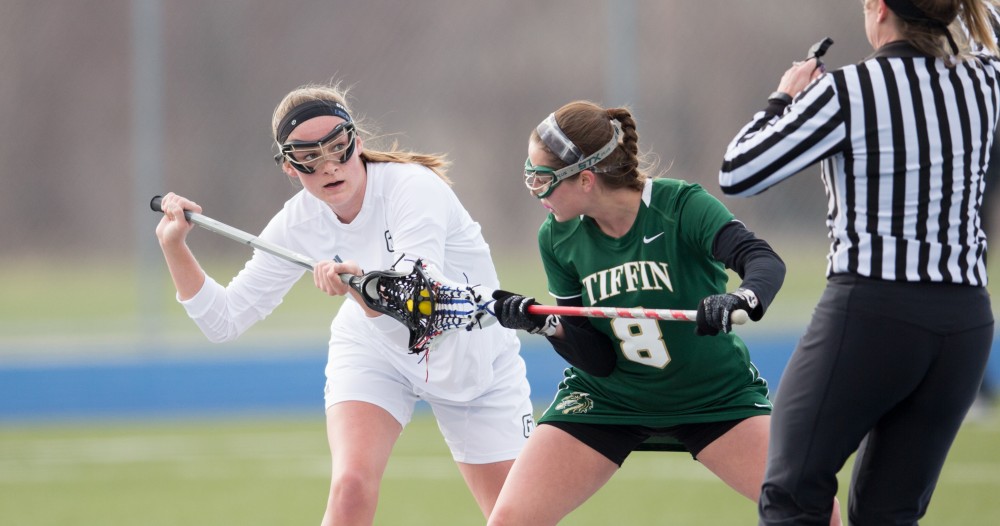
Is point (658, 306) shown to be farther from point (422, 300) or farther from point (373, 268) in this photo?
point (373, 268)

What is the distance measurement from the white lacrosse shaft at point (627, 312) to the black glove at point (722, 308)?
17 millimetres

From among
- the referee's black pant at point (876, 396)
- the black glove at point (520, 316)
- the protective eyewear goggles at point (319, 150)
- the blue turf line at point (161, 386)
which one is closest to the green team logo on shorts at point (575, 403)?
the black glove at point (520, 316)

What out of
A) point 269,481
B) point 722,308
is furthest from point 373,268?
point 269,481

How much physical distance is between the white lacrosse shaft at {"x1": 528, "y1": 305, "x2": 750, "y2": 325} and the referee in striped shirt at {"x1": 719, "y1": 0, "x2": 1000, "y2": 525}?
313 mm

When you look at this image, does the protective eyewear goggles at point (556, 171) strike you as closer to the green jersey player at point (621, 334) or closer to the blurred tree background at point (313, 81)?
the green jersey player at point (621, 334)

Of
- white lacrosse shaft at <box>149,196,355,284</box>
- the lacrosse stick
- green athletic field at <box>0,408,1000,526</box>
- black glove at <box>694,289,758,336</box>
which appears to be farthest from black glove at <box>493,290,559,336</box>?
green athletic field at <box>0,408,1000,526</box>

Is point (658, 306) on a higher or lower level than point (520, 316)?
lower

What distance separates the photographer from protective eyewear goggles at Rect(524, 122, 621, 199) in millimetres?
3660

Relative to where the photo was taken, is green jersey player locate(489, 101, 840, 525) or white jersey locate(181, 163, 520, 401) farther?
white jersey locate(181, 163, 520, 401)

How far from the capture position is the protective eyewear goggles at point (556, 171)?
3.66 m

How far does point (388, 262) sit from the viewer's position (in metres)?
4.18

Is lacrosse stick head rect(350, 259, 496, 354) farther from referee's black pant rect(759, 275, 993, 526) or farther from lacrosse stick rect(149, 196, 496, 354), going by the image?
referee's black pant rect(759, 275, 993, 526)

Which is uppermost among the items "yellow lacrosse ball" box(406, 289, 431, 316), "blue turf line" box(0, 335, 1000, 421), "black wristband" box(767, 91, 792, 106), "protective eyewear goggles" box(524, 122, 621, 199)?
"blue turf line" box(0, 335, 1000, 421)

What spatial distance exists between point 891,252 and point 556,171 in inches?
41.3
